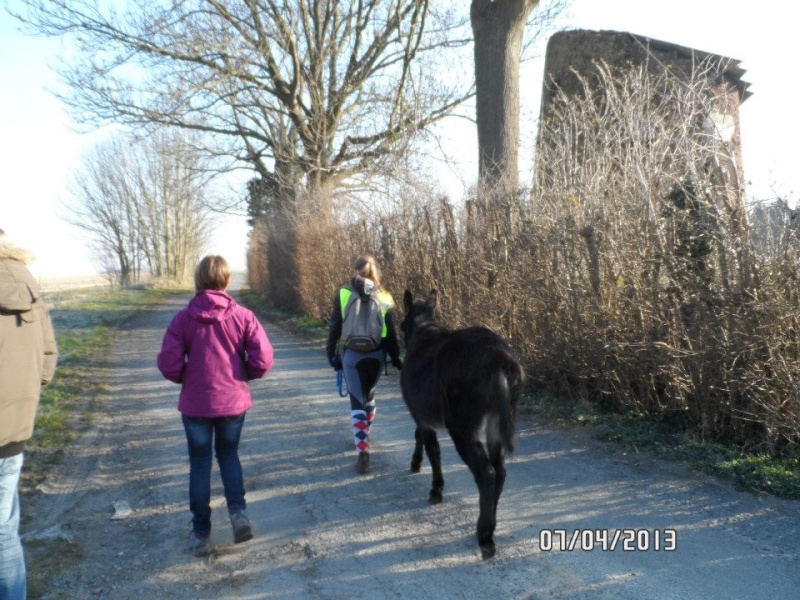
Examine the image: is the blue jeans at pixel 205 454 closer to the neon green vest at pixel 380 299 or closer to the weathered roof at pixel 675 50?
the neon green vest at pixel 380 299

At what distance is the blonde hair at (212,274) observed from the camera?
14.3 ft

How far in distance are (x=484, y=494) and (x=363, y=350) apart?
2128 mm

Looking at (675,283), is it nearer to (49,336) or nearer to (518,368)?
(518,368)

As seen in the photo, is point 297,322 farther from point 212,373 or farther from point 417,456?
point 212,373

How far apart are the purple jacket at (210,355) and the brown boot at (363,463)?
5.41 feet

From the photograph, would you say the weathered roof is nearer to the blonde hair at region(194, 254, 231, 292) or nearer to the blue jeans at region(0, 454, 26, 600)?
the blonde hair at region(194, 254, 231, 292)

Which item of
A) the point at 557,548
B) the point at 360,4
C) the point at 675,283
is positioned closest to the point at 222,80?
the point at 360,4

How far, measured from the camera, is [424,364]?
4844 mm

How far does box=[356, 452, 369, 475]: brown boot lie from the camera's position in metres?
5.66

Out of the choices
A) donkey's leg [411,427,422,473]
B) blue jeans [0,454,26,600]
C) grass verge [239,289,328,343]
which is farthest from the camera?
grass verge [239,289,328,343]

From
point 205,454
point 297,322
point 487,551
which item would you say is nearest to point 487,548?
point 487,551

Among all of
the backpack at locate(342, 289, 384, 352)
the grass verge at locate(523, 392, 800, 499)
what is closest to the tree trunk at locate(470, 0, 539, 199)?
the grass verge at locate(523, 392, 800, 499)

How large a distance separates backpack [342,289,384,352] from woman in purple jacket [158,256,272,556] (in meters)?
1.43

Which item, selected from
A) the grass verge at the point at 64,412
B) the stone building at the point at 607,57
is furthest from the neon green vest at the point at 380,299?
the stone building at the point at 607,57
